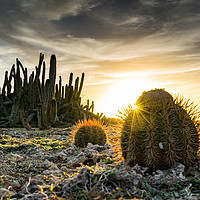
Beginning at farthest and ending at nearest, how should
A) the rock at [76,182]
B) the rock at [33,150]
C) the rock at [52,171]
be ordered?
1. the rock at [33,150]
2. the rock at [52,171]
3. the rock at [76,182]

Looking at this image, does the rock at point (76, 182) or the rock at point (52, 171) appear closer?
the rock at point (76, 182)

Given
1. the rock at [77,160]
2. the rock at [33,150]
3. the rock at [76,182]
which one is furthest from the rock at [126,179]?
the rock at [33,150]

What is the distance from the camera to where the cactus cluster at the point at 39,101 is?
39.4ft

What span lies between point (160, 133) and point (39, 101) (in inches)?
476

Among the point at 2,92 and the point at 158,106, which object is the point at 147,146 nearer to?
the point at 158,106

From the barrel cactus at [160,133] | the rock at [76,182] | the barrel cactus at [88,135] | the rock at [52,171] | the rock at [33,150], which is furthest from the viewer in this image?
the barrel cactus at [88,135]

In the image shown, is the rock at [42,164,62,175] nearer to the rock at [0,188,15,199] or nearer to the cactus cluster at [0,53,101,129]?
the rock at [0,188,15,199]

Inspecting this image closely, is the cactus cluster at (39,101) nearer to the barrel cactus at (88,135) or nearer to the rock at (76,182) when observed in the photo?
the barrel cactus at (88,135)

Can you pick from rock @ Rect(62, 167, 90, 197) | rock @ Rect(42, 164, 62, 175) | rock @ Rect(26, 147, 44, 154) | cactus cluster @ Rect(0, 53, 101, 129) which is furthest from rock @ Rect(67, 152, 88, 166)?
cactus cluster @ Rect(0, 53, 101, 129)

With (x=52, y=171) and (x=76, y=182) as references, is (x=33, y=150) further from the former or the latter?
(x=76, y=182)

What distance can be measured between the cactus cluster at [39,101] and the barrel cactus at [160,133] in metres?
8.47

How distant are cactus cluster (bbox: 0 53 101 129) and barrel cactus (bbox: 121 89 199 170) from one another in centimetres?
847

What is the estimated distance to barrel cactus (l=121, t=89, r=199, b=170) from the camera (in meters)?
3.21

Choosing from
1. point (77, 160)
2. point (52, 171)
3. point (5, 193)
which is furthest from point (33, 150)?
point (5, 193)
